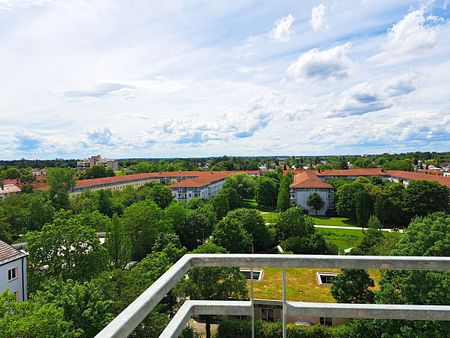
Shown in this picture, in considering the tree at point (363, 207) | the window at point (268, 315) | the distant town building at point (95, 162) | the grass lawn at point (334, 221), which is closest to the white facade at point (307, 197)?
the grass lawn at point (334, 221)

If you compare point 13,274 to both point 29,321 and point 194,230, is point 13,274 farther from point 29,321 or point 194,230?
point 194,230

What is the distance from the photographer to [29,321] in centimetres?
789

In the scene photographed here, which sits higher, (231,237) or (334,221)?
(231,237)

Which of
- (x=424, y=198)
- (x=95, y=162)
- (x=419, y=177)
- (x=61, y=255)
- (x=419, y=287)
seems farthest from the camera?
(x=95, y=162)

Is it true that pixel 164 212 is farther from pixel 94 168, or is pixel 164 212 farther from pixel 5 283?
pixel 94 168

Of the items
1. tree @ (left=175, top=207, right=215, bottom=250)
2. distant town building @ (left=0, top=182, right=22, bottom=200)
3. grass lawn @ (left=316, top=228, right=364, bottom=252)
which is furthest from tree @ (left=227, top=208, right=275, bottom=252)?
distant town building @ (left=0, top=182, right=22, bottom=200)

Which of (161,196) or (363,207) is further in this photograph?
(161,196)

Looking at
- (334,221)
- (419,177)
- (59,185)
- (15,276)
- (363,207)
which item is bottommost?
(334,221)

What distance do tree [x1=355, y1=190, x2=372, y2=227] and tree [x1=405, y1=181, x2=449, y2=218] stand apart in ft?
14.0

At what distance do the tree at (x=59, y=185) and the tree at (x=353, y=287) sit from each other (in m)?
33.4

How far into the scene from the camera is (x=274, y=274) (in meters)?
22.2

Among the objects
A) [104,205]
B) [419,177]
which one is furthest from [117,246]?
[419,177]

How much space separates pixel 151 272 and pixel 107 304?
3681 millimetres

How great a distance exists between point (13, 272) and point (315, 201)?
42.4 metres
